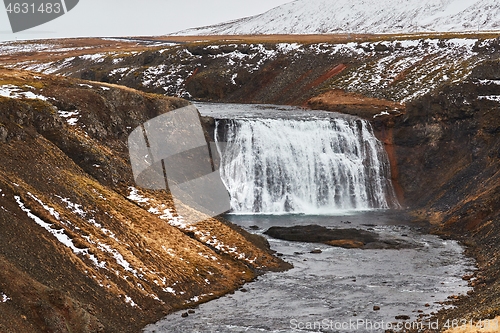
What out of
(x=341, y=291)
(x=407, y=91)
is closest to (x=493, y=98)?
(x=407, y=91)

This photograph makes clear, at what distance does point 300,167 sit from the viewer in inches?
2308

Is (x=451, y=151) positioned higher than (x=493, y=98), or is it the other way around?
(x=493, y=98)

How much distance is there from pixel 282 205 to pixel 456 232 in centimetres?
1497

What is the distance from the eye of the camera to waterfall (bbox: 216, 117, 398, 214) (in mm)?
56625

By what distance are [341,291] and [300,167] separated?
27.6m

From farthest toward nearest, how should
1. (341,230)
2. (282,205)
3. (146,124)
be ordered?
(282,205)
(146,124)
(341,230)

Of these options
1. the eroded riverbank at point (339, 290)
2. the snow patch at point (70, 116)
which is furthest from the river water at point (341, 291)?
the snow patch at point (70, 116)

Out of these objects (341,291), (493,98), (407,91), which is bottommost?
(341,291)

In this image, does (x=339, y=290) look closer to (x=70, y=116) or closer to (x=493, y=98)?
(x=70, y=116)

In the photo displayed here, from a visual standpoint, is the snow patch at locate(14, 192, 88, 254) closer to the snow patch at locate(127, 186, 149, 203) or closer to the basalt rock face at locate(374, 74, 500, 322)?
the snow patch at locate(127, 186, 149, 203)

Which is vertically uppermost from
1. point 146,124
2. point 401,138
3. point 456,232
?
point 146,124

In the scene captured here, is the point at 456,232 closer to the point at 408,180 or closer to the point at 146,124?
the point at 408,180

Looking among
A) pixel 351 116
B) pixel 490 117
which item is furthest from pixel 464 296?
pixel 351 116

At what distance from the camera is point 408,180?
59.9 m
